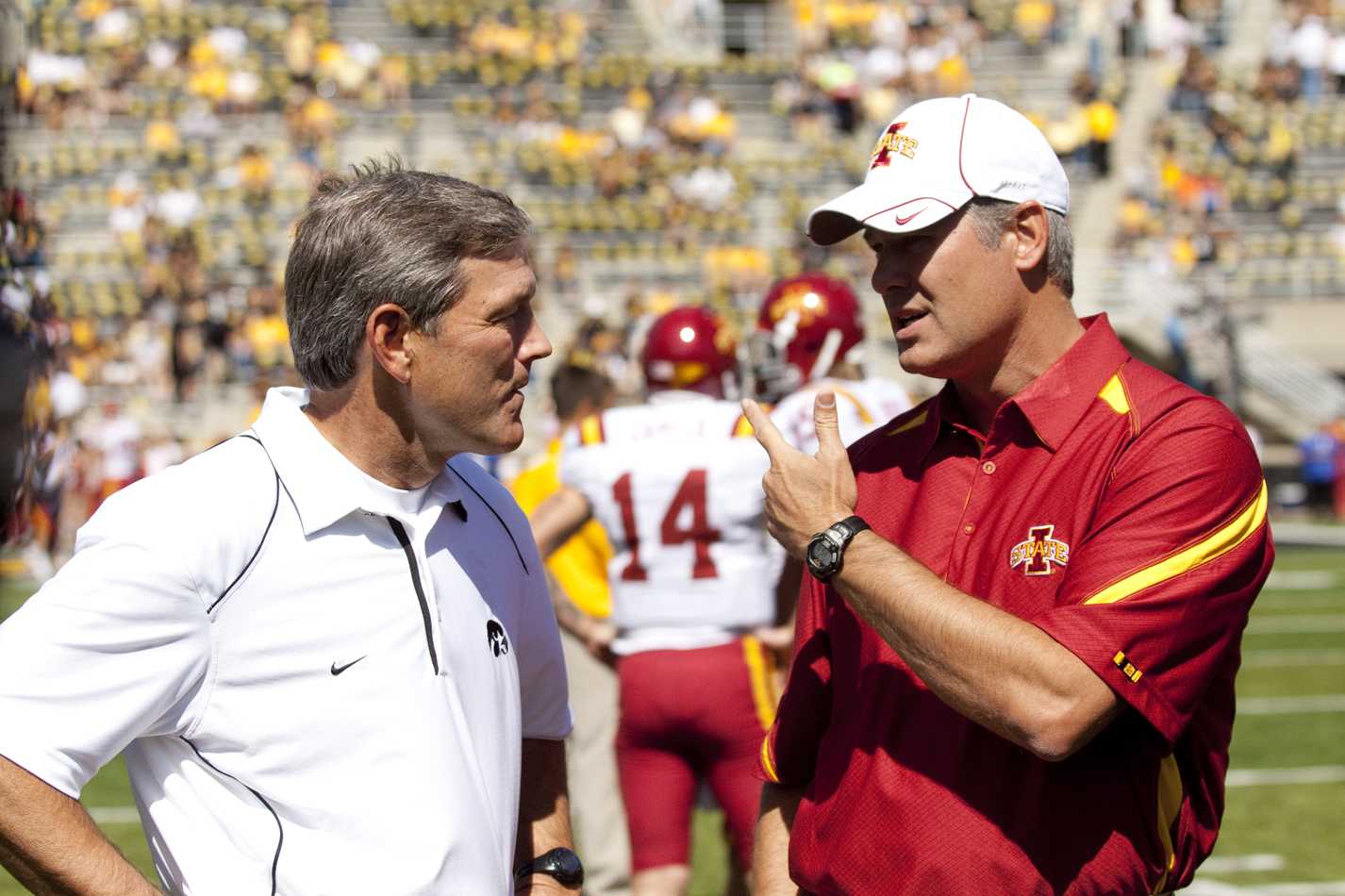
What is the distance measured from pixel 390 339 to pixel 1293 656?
12.2m

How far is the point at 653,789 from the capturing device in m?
5.53

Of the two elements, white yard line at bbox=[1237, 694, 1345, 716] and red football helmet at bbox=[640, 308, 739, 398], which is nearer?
red football helmet at bbox=[640, 308, 739, 398]

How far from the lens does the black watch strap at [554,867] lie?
2.91m

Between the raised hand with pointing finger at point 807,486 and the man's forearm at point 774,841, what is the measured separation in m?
0.54

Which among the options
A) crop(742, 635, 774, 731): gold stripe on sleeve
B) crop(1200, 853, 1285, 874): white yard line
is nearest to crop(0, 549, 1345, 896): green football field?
crop(1200, 853, 1285, 874): white yard line

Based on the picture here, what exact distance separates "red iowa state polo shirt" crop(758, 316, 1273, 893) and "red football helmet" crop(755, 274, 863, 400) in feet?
10.8

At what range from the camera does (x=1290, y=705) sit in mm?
11609

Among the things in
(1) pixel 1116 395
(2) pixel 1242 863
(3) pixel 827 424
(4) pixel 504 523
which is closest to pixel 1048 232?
(1) pixel 1116 395

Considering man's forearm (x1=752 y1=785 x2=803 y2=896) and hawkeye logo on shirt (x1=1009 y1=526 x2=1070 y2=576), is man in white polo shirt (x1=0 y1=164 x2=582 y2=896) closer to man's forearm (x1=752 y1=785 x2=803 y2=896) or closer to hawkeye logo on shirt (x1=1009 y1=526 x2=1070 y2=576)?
man's forearm (x1=752 y1=785 x2=803 y2=896)

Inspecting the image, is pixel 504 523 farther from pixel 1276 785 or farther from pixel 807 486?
pixel 1276 785

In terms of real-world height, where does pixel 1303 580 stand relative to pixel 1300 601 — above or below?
Result: below

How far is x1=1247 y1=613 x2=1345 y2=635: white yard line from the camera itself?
14883 mm

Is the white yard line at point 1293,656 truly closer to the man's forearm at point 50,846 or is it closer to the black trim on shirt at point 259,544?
the black trim on shirt at point 259,544

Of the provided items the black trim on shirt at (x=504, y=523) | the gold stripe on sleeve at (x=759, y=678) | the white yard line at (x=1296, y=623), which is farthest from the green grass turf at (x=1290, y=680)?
the black trim on shirt at (x=504, y=523)
